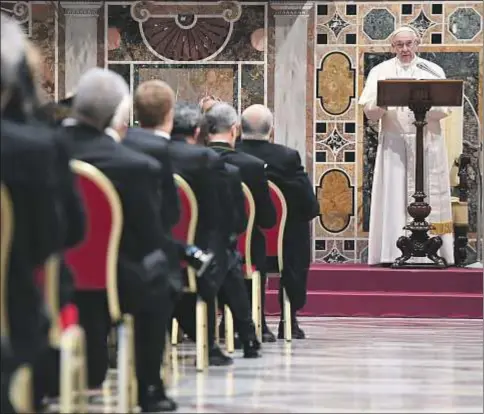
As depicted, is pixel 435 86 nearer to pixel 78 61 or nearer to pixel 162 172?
pixel 78 61

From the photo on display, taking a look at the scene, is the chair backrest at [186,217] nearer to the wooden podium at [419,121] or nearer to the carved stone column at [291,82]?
the wooden podium at [419,121]

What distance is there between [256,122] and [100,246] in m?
3.79

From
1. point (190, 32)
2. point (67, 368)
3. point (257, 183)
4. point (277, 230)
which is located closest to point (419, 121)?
point (277, 230)

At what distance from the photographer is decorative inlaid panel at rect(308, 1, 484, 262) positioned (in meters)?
13.5

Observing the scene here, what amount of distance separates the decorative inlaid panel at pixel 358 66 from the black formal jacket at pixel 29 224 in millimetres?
9882

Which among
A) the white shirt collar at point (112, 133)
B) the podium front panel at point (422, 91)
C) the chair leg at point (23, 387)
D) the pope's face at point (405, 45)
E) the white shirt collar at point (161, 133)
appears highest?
the pope's face at point (405, 45)

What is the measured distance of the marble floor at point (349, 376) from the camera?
615 cm

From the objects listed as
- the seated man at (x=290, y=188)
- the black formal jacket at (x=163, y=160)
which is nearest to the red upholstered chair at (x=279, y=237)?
the seated man at (x=290, y=188)

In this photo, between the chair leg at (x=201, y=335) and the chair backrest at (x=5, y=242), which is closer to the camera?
the chair backrest at (x=5, y=242)

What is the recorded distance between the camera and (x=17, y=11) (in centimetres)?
1385

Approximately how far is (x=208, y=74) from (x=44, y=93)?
5.58ft

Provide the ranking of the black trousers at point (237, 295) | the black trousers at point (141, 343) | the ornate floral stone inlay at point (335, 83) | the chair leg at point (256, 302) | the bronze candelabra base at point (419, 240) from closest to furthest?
the black trousers at point (141, 343), the black trousers at point (237, 295), the chair leg at point (256, 302), the bronze candelabra base at point (419, 240), the ornate floral stone inlay at point (335, 83)

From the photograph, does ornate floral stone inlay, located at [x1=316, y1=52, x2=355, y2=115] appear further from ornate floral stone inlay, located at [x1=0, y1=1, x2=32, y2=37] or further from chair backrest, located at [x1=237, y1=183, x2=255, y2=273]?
chair backrest, located at [x1=237, y1=183, x2=255, y2=273]

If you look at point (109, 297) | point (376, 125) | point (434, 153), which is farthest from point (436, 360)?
point (376, 125)
